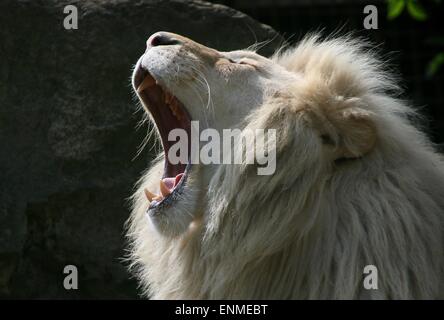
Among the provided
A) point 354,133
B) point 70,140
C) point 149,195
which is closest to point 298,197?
point 354,133

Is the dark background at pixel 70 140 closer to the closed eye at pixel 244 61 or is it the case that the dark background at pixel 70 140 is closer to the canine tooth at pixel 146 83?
the canine tooth at pixel 146 83

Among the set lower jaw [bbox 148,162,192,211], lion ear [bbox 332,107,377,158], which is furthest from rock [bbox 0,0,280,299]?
lion ear [bbox 332,107,377,158]

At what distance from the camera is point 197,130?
2.98m

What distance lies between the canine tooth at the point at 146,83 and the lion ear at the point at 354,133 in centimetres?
70

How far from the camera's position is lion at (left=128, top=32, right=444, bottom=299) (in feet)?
8.80

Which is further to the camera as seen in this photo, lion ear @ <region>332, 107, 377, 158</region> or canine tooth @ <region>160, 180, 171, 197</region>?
canine tooth @ <region>160, 180, 171, 197</region>

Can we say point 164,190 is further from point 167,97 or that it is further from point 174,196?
point 167,97

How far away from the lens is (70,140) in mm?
3811

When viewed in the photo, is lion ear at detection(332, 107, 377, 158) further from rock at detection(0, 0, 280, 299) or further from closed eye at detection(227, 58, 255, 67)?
rock at detection(0, 0, 280, 299)

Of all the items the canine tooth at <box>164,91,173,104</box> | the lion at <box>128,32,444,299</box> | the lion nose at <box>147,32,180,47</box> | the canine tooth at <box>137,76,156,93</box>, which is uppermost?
the lion nose at <box>147,32,180,47</box>

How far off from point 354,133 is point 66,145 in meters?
1.44

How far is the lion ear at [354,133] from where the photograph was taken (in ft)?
9.14

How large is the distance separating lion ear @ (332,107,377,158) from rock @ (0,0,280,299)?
1292 mm
